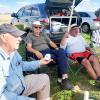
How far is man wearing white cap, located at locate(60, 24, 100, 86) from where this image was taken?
629 centimetres

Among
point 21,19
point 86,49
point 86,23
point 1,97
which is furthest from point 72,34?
point 86,23

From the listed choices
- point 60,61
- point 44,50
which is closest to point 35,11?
point 44,50

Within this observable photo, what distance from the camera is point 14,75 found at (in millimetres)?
3764

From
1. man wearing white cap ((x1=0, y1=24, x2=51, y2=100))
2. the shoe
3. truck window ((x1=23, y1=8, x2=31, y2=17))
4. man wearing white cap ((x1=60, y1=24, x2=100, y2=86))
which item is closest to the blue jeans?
the shoe

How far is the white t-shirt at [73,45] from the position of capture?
22.6ft

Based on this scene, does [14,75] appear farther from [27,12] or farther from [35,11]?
[27,12]

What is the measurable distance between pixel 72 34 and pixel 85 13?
11066 mm

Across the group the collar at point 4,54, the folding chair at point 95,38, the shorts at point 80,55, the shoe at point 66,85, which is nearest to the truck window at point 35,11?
the folding chair at point 95,38

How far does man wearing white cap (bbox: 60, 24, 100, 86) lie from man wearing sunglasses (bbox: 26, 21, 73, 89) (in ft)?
1.05

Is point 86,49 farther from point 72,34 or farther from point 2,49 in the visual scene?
point 2,49

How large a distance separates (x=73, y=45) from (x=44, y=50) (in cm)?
67

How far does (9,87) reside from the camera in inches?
146

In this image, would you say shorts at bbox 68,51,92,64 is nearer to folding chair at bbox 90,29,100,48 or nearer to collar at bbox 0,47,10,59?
folding chair at bbox 90,29,100,48

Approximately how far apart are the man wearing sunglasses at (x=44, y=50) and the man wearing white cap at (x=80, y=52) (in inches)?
12.6
